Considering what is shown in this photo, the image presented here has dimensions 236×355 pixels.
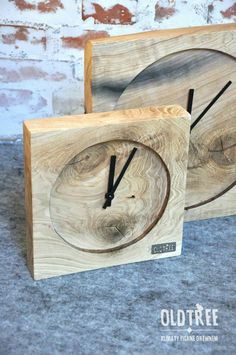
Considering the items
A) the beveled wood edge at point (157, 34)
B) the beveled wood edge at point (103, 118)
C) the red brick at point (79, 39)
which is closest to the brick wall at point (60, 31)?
the red brick at point (79, 39)

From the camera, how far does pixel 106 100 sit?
110 centimetres

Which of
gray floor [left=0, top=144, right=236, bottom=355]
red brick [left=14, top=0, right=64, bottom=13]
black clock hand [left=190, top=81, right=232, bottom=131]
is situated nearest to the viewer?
gray floor [left=0, top=144, right=236, bottom=355]

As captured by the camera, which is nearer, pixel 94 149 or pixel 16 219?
pixel 94 149

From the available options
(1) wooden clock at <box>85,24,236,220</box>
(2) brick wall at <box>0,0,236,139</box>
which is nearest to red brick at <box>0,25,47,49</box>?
(2) brick wall at <box>0,0,236,139</box>

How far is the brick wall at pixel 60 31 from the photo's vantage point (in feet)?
4.69

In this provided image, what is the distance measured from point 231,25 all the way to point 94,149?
1.17 feet

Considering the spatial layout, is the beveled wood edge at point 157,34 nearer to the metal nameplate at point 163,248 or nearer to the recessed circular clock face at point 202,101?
the recessed circular clock face at point 202,101

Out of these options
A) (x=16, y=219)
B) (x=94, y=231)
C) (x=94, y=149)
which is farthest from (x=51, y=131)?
(x=16, y=219)

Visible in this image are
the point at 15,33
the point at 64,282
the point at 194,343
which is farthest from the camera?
the point at 15,33

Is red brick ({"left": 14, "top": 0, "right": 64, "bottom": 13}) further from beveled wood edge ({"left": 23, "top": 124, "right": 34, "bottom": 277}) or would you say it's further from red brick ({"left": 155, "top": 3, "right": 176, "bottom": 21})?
beveled wood edge ({"left": 23, "top": 124, "right": 34, "bottom": 277})

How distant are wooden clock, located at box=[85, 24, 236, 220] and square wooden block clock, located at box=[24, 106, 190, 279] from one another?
0.25ft

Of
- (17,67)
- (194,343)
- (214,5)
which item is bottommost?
(194,343)

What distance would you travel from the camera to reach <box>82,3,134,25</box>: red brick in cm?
144

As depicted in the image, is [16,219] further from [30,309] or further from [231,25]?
[231,25]
